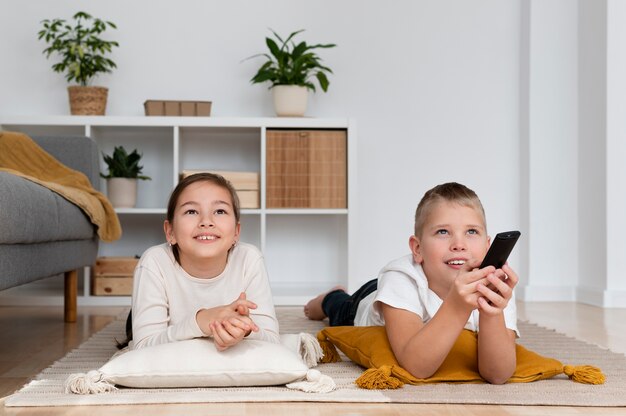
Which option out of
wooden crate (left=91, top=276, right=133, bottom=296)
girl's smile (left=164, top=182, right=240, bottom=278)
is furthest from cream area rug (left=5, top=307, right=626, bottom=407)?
wooden crate (left=91, top=276, right=133, bottom=296)

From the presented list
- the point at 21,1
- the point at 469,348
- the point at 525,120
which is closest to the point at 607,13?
the point at 525,120

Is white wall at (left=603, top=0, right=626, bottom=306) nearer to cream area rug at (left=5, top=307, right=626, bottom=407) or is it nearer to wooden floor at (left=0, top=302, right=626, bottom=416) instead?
wooden floor at (left=0, top=302, right=626, bottom=416)

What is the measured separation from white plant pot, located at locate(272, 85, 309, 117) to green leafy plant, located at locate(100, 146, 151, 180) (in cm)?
66

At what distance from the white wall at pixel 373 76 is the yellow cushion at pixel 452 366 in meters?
2.24

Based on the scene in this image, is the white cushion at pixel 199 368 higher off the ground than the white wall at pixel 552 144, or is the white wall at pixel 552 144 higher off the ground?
the white wall at pixel 552 144

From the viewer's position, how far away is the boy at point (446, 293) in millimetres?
1345

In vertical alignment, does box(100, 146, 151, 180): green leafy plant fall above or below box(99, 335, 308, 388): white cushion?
above

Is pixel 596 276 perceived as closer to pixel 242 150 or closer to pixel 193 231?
pixel 242 150

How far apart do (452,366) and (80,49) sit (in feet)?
8.03

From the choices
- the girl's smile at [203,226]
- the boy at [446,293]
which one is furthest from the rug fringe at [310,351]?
the girl's smile at [203,226]

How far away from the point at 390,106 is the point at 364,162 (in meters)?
0.31

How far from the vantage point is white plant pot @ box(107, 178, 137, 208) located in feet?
11.3

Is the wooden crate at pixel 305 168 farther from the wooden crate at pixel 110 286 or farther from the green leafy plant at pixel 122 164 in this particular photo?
the wooden crate at pixel 110 286

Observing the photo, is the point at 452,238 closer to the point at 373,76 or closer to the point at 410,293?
the point at 410,293
